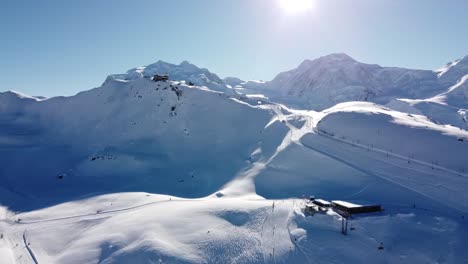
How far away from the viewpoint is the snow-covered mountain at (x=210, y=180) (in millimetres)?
31109

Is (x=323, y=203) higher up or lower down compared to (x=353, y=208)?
higher up

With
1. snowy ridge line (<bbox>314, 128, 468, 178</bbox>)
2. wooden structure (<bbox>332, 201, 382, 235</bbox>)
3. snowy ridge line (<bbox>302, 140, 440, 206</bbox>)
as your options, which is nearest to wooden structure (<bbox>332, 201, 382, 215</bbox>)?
wooden structure (<bbox>332, 201, 382, 235</bbox>)

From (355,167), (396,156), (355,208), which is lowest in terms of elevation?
(355,208)

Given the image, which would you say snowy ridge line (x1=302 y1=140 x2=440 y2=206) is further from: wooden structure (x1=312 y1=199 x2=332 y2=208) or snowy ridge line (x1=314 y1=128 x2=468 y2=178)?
wooden structure (x1=312 y1=199 x2=332 y2=208)

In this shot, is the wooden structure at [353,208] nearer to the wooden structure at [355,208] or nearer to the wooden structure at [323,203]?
the wooden structure at [355,208]

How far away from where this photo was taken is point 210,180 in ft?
184

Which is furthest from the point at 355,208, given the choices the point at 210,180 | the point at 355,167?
the point at 210,180

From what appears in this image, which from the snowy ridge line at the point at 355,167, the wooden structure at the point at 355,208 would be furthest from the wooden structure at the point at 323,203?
the snowy ridge line at the point at 355,167

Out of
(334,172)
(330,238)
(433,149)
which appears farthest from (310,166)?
(330,238)

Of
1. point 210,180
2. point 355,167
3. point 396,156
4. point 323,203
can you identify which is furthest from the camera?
point 210,180

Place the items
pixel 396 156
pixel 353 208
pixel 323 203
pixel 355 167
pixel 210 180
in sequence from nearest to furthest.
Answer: pixel 353 208
pixel 323 203
pixel 355 167
pixel 396 156
pixel 210 180

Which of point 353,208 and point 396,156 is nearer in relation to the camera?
point 353,208

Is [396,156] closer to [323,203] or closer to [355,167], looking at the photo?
[355,167]

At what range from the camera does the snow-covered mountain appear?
3111 cm
